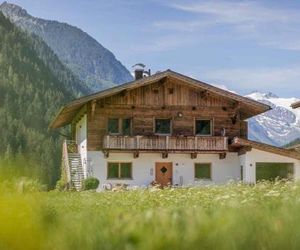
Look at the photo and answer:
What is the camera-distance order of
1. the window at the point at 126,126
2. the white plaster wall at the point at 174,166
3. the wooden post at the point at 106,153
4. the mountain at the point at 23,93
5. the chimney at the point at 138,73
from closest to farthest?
the wooden post at the point at 106,153
the white plaster wall at the point at 174,166
the window at the point at 126,126
the chimney at the point at 138,73
the mountain at the point at 23,93

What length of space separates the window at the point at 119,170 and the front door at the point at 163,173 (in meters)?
1.55

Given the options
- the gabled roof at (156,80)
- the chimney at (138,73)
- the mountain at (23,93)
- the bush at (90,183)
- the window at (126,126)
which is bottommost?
the bush at (90,183)

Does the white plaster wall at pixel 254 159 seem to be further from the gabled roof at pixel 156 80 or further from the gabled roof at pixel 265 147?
the gabled roof at pixel 156 80

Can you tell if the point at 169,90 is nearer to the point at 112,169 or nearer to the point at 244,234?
the point at 112,169

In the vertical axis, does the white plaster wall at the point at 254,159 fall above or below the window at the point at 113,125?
below

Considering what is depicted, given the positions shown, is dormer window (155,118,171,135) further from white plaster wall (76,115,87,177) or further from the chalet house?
white plaster wall (76,115,87,177)

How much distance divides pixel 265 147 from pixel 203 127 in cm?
371

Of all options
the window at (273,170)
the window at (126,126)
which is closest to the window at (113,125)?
the window at (126,126)

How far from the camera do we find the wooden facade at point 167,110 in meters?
40.9

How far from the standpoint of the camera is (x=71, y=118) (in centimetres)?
4997

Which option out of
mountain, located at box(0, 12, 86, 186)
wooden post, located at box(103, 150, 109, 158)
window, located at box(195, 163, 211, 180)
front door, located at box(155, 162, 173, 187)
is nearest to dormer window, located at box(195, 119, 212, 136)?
window, located at box(195, 163, 211, 180)

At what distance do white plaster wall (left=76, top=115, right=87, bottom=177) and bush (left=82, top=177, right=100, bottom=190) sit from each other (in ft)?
9.30

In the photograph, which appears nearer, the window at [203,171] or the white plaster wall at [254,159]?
the white plaster wall at [254,159]

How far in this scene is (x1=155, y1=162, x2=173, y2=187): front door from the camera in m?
41.6
